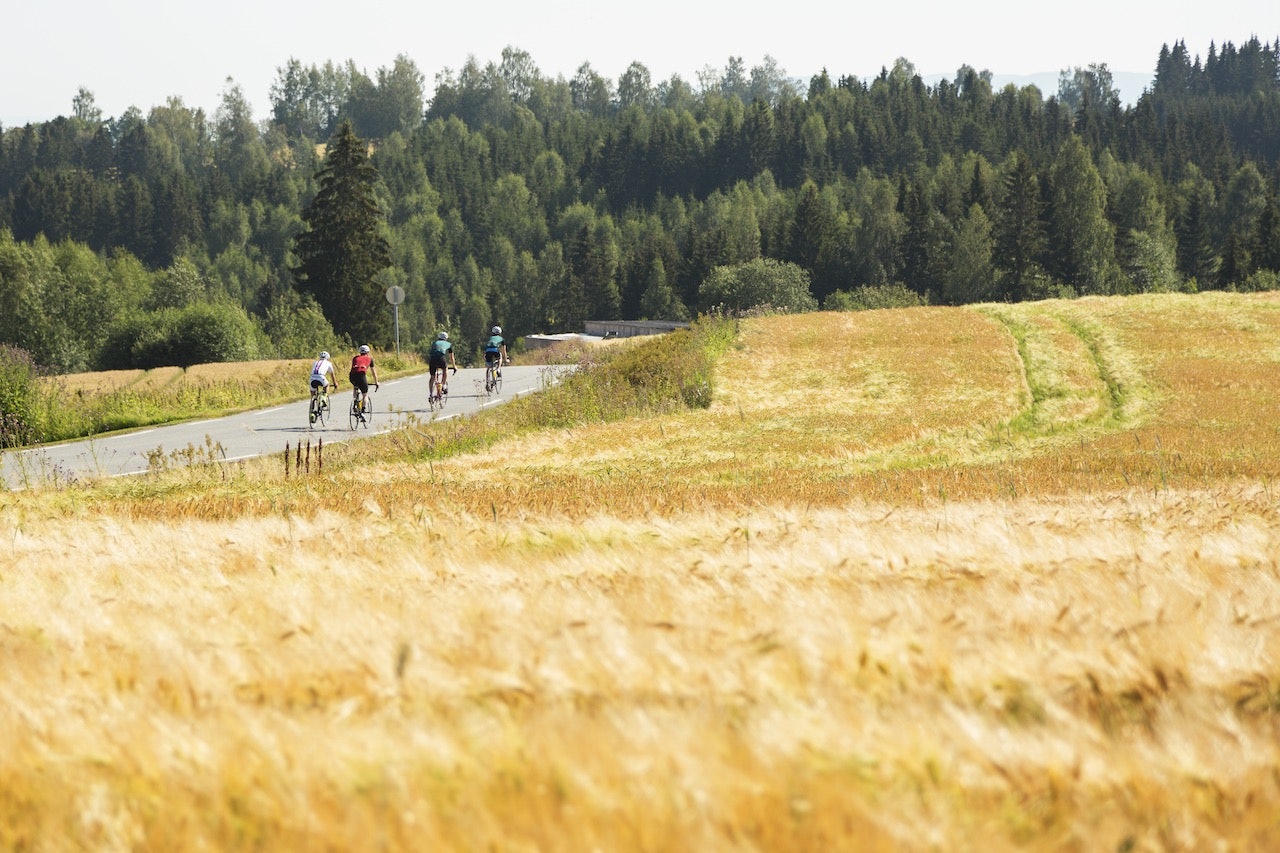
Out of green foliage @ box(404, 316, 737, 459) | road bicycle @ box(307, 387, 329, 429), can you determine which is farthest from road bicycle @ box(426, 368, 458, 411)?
road bicycle @ box(307, 387, 329, 429)

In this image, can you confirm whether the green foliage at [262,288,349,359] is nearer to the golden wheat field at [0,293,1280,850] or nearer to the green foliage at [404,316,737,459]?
the green foliage at [404,316,737,459]

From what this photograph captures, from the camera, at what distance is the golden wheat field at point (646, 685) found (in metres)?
3.08

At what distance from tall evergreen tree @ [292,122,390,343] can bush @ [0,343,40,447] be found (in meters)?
40.7

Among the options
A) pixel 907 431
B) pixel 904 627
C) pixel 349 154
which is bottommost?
pixel 907 431

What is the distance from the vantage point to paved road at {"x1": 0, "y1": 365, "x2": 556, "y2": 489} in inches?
875

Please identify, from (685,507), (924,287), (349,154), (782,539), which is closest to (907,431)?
(685,507)

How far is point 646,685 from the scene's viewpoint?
3863mm

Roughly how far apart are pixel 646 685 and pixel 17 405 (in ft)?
97.2

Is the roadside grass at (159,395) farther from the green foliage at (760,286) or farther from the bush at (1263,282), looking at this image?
the bush at (1263,282)

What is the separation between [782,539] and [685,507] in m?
4.67

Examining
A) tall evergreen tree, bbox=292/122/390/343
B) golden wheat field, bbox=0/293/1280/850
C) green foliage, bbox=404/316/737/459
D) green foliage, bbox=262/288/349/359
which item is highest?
tall evergreen tree, bbox=292/122/390/343

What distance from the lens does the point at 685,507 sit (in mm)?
12398

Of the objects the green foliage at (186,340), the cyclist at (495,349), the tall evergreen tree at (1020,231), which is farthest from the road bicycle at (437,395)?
the tall evergreen tree at (1020,231)

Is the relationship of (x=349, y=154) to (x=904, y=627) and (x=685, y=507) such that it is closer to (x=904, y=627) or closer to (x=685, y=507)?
(x=685, y=507)
